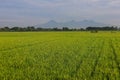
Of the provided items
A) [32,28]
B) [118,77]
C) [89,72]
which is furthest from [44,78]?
[32,28]

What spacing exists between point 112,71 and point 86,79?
6.88 feet

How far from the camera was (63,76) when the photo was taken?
9.15 meters

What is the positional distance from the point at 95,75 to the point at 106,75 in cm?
48

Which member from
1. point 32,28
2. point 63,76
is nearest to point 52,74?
point 63,76

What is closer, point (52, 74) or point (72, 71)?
point (52, 74)

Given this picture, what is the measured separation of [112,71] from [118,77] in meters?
1.21

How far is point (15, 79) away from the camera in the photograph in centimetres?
870

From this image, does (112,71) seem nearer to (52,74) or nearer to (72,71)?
(72,71)

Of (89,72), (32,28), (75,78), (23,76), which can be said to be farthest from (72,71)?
(32,28)

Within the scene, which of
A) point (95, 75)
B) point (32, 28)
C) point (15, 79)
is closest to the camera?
point (15, 79)

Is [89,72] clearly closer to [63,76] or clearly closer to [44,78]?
[63,76]

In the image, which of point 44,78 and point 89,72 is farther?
point 89,72

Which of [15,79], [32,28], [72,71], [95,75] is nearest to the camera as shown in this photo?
[15,79]

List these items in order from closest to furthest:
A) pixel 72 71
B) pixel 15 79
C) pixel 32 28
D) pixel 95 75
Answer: pixel 15 79 → pixel 95 75 → pixel 72 71 → pixel 32 28
